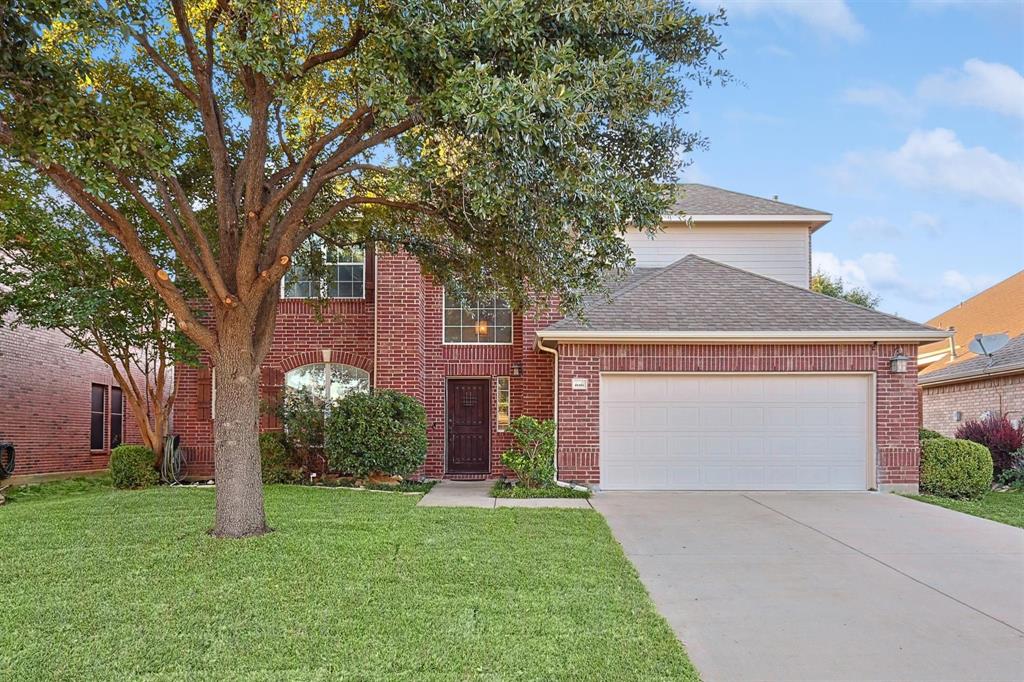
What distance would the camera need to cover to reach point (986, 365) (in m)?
14.5

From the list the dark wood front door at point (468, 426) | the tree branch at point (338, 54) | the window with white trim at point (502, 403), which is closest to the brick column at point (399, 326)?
the dark wood front door at point (468, 426)

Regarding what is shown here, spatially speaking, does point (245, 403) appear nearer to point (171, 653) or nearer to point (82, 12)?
point (171, 653)

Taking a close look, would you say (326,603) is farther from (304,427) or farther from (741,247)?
(741,247)

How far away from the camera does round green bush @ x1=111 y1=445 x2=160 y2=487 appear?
37.6ft

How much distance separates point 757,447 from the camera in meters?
10.9

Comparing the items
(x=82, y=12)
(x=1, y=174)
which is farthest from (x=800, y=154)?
(x=1, y=174)

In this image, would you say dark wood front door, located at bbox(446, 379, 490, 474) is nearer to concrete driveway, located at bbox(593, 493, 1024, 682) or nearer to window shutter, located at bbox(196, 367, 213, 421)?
concrete driveway, located at bbox(593, 493, 1024, 682)

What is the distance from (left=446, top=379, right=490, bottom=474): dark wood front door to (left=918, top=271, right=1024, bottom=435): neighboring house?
27.7 ft

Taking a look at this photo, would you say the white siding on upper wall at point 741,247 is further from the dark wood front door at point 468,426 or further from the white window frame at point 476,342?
the dark wood front door at point 468,426

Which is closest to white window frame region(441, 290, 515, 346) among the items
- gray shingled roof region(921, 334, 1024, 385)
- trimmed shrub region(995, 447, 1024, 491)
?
trimmed shrub region(995, 447, 1024, 491)

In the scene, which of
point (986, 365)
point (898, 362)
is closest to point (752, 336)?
point (898, 362)

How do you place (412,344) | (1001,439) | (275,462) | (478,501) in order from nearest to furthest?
(478,501), (275,462), (1001,439), (412,344)

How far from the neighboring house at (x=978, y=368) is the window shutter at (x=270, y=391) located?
40.1 feet

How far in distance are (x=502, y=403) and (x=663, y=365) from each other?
3.56 m
